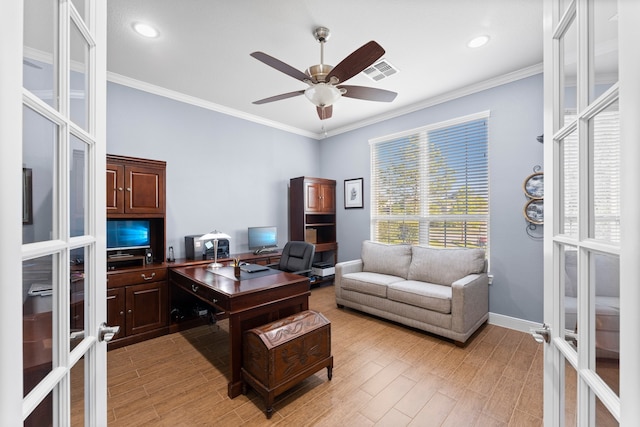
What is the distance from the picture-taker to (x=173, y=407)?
1.91 meters

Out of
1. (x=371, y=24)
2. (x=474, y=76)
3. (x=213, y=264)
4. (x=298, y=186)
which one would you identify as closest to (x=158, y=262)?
(x=213, y=264)

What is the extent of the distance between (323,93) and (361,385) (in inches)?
95.6

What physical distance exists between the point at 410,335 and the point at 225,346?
202 centimetres

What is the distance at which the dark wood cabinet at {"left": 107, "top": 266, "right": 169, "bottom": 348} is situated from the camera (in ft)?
8.96

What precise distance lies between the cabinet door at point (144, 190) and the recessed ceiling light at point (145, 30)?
4.39 ft

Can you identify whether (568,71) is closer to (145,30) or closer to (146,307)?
(145,30)

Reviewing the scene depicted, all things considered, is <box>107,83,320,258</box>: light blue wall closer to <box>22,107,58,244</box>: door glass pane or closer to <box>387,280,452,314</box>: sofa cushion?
<box>387,280,452,314</box>: sofa cushion

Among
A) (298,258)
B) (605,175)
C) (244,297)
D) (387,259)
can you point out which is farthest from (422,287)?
(605,175)

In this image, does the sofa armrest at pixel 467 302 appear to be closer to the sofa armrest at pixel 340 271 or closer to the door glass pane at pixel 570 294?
the sofa armrest at pixel 340 271

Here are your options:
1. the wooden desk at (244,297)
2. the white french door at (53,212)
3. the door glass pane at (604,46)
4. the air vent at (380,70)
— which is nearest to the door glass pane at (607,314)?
the door glass pane at (604,46)

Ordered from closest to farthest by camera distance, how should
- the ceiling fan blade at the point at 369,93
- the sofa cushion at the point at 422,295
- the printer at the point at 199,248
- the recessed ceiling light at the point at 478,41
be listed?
the ceiling fan blade at the point at 369,93
the recessed ceiling light at the point at 478,41
the sofa cushion at the point at 422,295
the printer at the point at 199,248

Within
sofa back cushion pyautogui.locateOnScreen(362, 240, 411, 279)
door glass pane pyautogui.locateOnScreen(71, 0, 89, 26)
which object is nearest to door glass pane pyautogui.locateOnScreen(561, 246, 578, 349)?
door glass pane pyautogui.locateOnScreen(71, 0, 89, 26)

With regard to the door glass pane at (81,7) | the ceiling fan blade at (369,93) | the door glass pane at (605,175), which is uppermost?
the ceiling fan blade at (369,93)

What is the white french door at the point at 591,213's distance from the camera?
0.51 meters
